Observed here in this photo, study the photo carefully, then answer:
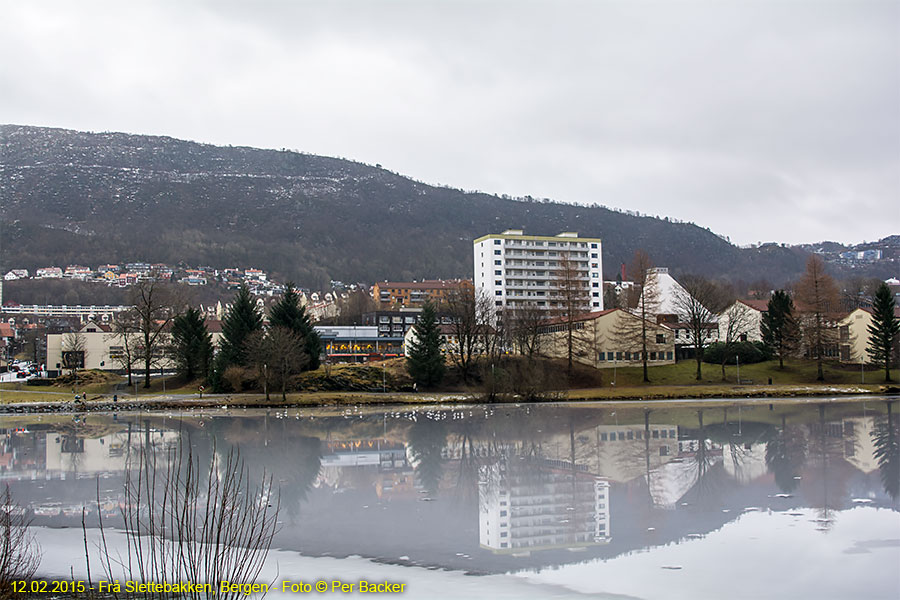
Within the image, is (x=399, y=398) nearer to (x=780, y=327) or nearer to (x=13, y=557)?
(x=780, y=327)

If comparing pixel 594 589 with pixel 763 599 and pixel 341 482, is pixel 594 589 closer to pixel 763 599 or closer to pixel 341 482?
pixel 763 599

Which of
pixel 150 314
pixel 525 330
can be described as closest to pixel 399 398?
pixel 525 330

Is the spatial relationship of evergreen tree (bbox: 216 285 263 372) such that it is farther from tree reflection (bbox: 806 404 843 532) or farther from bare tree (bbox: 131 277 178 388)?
tree reflection (bbox: 806 404 843 532)

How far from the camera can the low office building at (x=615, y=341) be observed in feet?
200

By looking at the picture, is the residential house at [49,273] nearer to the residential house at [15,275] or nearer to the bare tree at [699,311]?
the residential house at [15,275]

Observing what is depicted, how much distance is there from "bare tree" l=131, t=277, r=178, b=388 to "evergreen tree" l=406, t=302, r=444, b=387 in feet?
66.2

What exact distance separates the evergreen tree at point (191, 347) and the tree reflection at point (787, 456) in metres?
44.0

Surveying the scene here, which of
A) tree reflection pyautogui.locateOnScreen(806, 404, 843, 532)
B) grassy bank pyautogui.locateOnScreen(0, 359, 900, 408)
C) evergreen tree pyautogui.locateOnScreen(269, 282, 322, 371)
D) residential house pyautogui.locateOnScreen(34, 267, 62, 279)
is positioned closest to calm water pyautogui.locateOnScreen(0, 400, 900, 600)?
tree reflection pyautogui.locateOnScreen(806, 404, 843, 532)

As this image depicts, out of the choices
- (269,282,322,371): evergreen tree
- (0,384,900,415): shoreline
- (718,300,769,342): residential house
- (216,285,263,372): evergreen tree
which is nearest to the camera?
(0,384,900,415): shoreline

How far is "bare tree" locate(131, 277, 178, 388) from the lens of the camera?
57.2 metres

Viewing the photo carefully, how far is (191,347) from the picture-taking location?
57875 millimetres

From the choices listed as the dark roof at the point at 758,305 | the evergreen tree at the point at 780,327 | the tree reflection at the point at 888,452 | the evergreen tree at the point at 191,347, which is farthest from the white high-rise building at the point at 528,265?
the tree reflection at the point at 888,452

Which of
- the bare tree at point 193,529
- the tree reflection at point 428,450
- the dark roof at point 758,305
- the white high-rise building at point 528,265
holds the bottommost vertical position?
the tree reflection at point 428,450

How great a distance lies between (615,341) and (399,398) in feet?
73.0
